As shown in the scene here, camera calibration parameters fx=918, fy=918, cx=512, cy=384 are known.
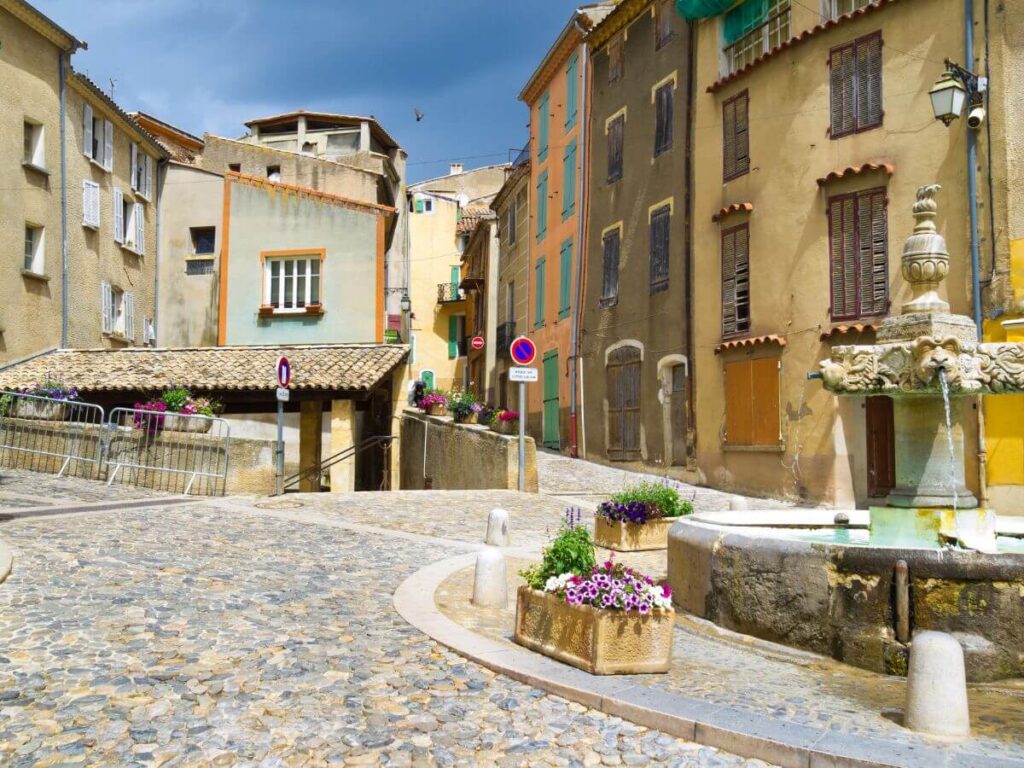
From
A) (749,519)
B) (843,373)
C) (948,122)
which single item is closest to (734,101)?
(948,122)

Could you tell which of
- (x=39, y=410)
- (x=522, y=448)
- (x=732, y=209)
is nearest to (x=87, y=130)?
(x=39, y=410)

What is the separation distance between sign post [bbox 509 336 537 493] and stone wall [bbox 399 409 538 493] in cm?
27

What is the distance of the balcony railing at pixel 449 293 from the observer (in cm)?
4853

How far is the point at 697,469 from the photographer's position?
61.6 feet

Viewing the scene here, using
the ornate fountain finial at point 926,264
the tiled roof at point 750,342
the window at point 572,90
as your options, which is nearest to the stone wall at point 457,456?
the tiled roof at point 750,342

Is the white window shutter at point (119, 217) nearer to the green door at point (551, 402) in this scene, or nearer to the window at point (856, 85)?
the green door at point (551, 402)

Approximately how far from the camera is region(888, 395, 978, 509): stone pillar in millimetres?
6266

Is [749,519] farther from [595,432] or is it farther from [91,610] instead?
[595,432]

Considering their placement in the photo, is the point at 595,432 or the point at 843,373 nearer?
the point at 843,373

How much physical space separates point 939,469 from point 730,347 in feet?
37.5

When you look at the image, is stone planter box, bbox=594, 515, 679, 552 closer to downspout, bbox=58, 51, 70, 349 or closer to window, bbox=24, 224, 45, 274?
window, bbox=24, 224, 45, 274

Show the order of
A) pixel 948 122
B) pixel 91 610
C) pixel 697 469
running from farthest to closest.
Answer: pixel 697 469, pixel 948 122, pixel 91 610

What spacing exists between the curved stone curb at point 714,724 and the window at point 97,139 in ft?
70.3

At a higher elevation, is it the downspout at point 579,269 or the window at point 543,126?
the window at point 543,126
